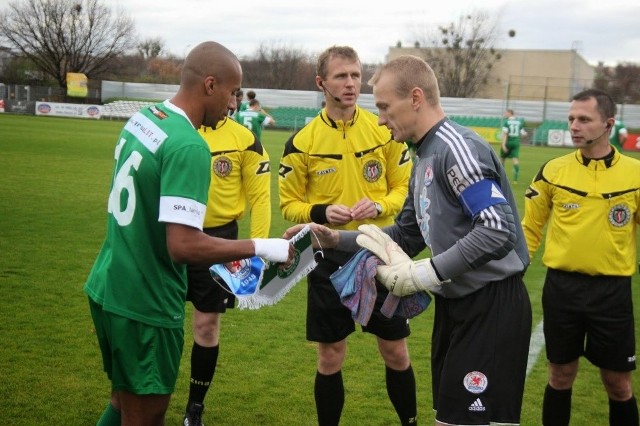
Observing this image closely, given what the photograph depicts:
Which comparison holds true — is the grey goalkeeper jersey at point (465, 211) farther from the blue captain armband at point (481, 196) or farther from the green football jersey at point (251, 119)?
the green football jersey at point (251, 119)

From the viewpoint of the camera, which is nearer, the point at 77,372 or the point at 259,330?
the point at 77,372

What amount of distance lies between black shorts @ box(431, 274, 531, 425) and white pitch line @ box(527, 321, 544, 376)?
330 cm

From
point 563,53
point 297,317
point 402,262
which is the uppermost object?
point 563,53

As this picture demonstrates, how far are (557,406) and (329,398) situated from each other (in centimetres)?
149

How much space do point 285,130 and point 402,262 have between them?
46918 millimetres

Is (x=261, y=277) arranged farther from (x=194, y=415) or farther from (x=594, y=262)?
(x=594, y=262)

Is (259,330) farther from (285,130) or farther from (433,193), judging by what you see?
(285,130)

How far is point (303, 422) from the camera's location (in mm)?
5578

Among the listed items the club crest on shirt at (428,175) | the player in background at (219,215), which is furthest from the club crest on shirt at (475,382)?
the player in background at (219,215)

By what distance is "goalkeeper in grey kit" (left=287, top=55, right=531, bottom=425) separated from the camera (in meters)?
3.53

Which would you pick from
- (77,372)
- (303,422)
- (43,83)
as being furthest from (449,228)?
(43,83)

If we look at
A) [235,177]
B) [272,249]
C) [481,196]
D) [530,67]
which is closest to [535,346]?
[235,177]

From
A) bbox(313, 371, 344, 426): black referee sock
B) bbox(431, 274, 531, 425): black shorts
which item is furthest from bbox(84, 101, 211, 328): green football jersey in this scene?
bbox(313, 371, 344, 426): black referee sock

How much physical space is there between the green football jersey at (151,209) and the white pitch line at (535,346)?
432 cm
